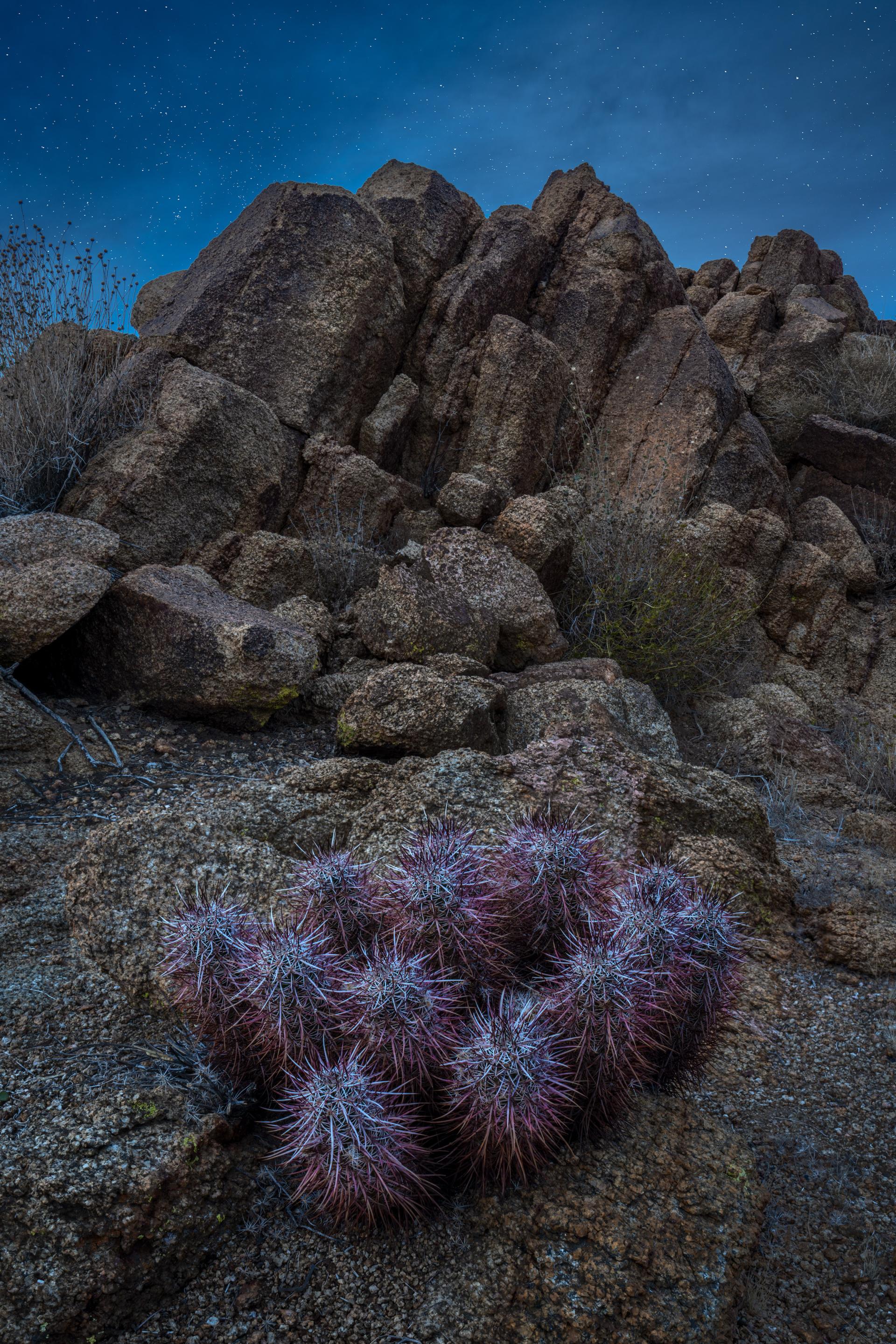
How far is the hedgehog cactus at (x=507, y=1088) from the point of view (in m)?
1.64

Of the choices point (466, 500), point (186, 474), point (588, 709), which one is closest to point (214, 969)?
Result: point (588, 709)

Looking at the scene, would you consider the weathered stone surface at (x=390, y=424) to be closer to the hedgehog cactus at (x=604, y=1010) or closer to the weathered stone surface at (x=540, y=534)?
the weathered stone surface at (x=540, y=534)

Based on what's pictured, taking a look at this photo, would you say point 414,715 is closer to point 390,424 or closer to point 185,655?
point 185,655

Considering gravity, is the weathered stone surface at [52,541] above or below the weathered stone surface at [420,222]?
below

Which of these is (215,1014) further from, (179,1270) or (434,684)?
(434,684)

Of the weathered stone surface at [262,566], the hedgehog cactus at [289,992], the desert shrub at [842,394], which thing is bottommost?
the hedgehog cactus at [289,992]

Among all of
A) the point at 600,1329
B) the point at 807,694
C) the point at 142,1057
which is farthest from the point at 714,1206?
the point at 807,694

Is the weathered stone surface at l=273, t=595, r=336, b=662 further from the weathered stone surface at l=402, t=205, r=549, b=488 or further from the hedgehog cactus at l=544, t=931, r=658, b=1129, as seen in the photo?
the hedgehog cactus at l=544, t=931, r=658, b=1129

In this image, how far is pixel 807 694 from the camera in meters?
8.91

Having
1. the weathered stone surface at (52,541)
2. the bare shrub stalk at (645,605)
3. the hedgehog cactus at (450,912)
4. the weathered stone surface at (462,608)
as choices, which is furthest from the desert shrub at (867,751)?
the weathered stone surface at (52,541)

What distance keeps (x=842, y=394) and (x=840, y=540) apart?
320 centimetres

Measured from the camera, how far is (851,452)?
11.2 meters

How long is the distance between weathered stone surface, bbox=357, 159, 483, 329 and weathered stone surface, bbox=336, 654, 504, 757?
5996 millimetres

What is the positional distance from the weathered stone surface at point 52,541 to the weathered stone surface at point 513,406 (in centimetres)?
435
